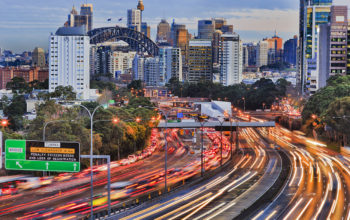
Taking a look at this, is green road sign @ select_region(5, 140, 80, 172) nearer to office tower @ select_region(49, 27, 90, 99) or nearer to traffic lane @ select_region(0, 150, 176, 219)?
traffic lane @ select_region(0, 150, 176, 219)

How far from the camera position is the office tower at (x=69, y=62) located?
18075 cm

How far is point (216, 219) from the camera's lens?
1946 inches

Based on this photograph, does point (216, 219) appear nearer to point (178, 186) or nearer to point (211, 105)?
point (178, 186)

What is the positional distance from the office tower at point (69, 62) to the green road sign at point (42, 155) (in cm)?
12998

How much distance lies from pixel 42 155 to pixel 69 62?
13395cm

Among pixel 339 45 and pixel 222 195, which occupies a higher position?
pixel 339 45

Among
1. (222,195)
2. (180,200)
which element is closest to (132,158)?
(222,195)

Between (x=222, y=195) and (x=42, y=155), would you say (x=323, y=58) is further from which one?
(x=42, y=155)

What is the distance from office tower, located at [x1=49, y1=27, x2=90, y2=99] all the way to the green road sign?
12998cm

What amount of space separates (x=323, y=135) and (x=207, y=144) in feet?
80.0

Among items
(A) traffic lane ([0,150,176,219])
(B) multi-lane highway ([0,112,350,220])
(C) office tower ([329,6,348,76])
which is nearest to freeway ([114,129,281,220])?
(B) multi-lane highway ([0,112,350,220])

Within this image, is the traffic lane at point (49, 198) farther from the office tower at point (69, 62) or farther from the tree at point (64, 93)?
the office tower at point (69, 62)

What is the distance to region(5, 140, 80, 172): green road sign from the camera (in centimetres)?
5050

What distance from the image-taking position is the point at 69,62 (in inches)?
7160
